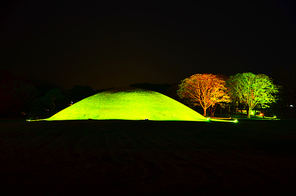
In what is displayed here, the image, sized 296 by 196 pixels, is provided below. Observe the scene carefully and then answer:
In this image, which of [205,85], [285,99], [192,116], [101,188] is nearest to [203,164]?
[101,188]

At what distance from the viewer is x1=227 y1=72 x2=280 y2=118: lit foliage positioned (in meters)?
70.6

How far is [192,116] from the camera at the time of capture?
180 feet

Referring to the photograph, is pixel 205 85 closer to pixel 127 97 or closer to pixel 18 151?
pixel 127 97

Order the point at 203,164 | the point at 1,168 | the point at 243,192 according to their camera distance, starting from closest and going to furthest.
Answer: the point at 243,192, the point at 1,168, the point at 203,164

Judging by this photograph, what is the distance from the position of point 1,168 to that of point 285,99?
2970 centimetres

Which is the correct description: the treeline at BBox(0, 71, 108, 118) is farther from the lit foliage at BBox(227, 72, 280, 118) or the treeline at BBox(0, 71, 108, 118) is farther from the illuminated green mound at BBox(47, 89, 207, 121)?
the lit foliage at BBox(227, 72, 280, 118)

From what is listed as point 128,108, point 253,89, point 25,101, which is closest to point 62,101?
point 25,101

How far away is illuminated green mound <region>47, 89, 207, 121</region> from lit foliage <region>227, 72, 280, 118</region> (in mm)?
24088

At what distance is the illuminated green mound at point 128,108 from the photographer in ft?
167

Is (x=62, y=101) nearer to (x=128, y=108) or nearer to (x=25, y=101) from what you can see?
(x=25, y=101)

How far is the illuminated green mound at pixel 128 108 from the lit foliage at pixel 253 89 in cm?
2409

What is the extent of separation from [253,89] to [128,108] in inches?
1573

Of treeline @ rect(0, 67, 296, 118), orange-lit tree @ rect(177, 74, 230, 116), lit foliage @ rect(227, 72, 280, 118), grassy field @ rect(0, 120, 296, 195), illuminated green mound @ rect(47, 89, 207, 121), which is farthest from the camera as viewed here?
lit foliage @ rect(227, 72, 280, 118)

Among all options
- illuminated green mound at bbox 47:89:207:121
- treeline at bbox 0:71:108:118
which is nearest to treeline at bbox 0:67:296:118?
treeline at bbox 0:71:108:118
